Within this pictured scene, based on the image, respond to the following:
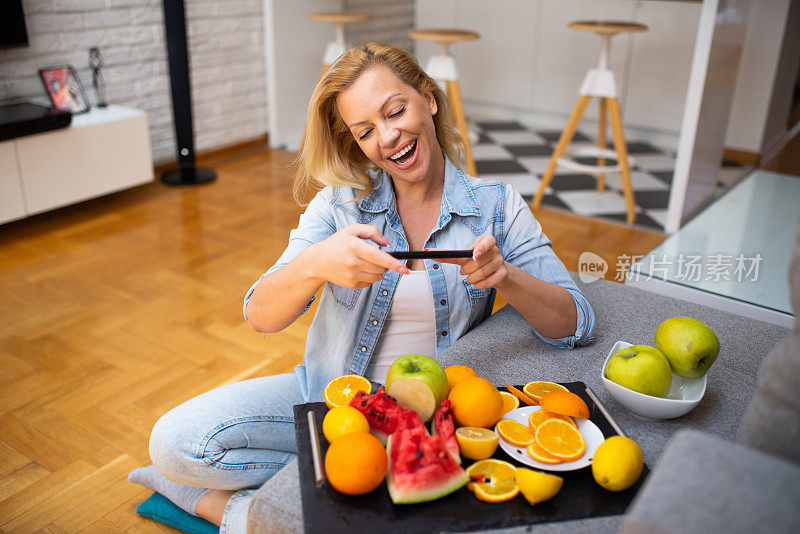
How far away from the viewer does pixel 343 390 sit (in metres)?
1.00

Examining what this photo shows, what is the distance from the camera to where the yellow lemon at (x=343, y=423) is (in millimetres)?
865

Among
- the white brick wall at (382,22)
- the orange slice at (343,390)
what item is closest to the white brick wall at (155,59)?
the white brick wall at (382,22)

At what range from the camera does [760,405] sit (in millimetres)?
717

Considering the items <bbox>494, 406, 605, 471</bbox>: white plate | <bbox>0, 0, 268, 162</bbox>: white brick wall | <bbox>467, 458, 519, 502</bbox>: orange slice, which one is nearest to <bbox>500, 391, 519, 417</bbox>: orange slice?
<bbox>494, 406, 605, 471</bbox>: white plate

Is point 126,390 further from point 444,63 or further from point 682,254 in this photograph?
point 444,63

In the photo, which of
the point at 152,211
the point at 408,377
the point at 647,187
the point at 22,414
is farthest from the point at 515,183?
the point at 408,377

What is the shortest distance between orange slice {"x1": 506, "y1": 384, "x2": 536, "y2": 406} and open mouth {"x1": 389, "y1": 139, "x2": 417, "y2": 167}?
0.47 meters

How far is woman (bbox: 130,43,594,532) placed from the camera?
1.22 meters

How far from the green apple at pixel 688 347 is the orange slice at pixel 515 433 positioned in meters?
0.31

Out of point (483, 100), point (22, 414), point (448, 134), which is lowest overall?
point (22, 414)

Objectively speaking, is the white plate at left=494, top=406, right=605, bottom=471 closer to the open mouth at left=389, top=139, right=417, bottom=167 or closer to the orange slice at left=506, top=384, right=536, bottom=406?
the orange slice at left=506, top=384, right=536, bottom=406

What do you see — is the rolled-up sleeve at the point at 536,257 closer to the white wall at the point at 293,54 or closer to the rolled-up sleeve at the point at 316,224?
the rolled-up sleeve at the point at 316,224

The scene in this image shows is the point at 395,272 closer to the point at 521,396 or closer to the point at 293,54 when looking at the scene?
the point at 521,396

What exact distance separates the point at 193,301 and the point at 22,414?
2.40 ft
